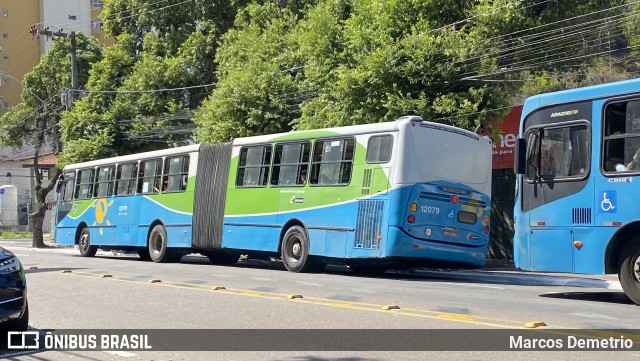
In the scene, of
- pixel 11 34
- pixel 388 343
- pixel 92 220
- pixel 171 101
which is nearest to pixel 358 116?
pixel 92 220

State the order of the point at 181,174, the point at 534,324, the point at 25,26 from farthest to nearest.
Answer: the point at 25,26
the point at 181,174
the point at 534,324

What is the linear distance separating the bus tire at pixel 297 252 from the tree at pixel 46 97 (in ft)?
99.1

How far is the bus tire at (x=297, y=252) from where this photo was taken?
18.1 meters

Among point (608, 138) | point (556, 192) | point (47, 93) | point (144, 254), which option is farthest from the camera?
point (47, 93)

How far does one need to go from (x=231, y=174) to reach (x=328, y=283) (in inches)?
260

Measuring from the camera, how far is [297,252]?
18562 millimetres

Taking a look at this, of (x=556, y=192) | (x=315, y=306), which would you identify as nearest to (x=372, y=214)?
(x=556, y=192)

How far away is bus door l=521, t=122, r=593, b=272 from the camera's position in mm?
12172

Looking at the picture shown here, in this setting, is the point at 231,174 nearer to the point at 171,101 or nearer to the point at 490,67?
the point at 490,67

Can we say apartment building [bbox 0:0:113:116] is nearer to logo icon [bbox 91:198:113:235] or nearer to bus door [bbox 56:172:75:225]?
bus door [bbox 56:172:75:225]

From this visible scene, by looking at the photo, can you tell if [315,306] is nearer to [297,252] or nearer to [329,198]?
[329,198]

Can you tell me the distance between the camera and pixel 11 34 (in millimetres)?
81938

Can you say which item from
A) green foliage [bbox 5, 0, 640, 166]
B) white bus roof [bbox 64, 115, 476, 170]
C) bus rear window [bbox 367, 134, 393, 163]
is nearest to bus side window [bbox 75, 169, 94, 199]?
white bus roof [bbox 64, 115, 476, 170]

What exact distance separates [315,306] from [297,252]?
23.1 feet
